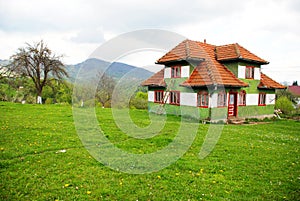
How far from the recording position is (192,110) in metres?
19.3

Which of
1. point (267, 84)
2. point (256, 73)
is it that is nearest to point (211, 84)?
point (256, 73)

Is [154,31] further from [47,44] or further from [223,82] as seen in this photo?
[47,44]

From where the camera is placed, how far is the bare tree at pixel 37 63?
3059 cm

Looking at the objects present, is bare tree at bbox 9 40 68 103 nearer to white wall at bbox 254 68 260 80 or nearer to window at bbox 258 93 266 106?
white wall at bbox 254 68 260 80

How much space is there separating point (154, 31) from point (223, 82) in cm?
917

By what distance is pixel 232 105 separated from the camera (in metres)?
20.2

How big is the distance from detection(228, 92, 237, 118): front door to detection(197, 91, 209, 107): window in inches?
108

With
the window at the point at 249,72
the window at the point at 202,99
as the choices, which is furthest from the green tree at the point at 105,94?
the window at the point at 249,72

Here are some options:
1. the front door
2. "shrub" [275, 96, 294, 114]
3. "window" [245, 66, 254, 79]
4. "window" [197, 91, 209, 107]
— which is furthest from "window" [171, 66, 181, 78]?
"shrub" [275, 96, 294, 114]

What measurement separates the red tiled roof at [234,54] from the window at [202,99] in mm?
4577

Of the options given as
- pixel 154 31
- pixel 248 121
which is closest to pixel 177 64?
pixel 248 121

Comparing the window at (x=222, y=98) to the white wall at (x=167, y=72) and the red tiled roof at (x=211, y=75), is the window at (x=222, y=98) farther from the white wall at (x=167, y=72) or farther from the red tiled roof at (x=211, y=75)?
the white wall at (x=167, y=72)

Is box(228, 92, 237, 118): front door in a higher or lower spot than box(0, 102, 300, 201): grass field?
higher

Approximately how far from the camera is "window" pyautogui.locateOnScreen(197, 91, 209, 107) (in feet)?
60.3
